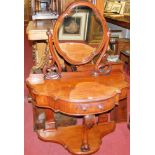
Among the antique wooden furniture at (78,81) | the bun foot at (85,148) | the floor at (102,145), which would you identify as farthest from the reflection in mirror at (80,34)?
the floor at (102,145)

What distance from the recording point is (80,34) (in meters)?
1.99

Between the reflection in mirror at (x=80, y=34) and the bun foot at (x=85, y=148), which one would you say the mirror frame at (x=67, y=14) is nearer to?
the reflection in mirror at (x=80, y=34)

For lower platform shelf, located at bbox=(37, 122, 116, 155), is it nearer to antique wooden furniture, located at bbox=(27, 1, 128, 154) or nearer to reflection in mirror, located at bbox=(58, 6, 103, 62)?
antique wooden furniture, located at bbox=(27, 1, 128, 154)

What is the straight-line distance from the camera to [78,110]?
5.29ft

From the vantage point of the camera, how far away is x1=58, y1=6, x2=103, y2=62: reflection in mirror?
1.84m

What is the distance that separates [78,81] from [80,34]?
1.34ft

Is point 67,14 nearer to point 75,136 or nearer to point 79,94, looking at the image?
point 79,94

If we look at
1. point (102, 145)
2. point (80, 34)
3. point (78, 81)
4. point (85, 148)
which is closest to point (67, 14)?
point (80, 34)

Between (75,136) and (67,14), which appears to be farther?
(75,136)

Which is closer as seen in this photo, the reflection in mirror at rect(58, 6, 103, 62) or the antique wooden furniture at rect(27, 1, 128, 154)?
the antique wooden furniture at rect(27, 1, 128, 154)

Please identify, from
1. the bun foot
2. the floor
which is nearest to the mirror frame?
the bun foot
